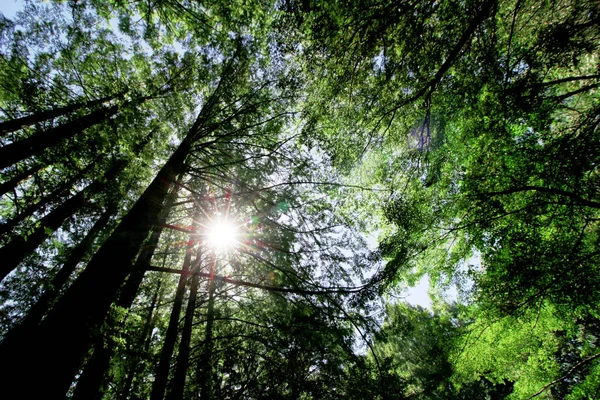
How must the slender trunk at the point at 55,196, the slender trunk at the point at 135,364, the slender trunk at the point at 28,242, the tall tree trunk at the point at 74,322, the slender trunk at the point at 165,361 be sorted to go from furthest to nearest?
the slender trunk at the point at 28,242, the slender trunk at the point at 165,361, the slender trunk at the point at 55,196, the slender trunk at the point at 135,364, the tall tree trunk at the point at 74,322

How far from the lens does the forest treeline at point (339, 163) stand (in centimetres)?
297

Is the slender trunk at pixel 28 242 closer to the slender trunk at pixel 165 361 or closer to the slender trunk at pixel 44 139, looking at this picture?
the slender trunk at pixel 44 139

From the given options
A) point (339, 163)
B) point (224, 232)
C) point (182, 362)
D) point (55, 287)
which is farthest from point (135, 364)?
point (55, 287)

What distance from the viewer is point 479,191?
13.9 feet

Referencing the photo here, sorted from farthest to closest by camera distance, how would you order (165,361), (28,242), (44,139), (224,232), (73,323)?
(28,242)
(224,232)
(165,361)
(44,139)
(73,323)

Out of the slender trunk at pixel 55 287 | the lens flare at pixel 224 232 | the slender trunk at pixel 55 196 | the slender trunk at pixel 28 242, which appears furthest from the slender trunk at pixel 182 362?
the slender trunk at pixel 28 242

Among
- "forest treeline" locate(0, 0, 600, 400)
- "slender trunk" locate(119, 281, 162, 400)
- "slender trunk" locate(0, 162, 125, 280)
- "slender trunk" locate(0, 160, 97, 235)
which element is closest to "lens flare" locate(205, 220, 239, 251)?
"forest treeline" locate(0, 0, 600, 400)

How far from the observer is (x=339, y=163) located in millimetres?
4625

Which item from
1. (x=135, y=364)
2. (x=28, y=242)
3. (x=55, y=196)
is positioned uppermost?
(x=28, y=242)

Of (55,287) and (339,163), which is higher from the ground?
(55,287)

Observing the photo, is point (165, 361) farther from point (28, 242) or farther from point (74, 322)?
point (28, 242)

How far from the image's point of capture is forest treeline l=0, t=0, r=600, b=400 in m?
2.97

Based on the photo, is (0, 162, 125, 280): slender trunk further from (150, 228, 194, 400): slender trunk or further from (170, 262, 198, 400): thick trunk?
(170, 262, 198, 400): thick trunk

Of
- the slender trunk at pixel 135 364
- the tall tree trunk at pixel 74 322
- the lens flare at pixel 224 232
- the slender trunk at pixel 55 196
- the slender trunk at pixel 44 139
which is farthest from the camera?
the lens flare at pixel 224 232
